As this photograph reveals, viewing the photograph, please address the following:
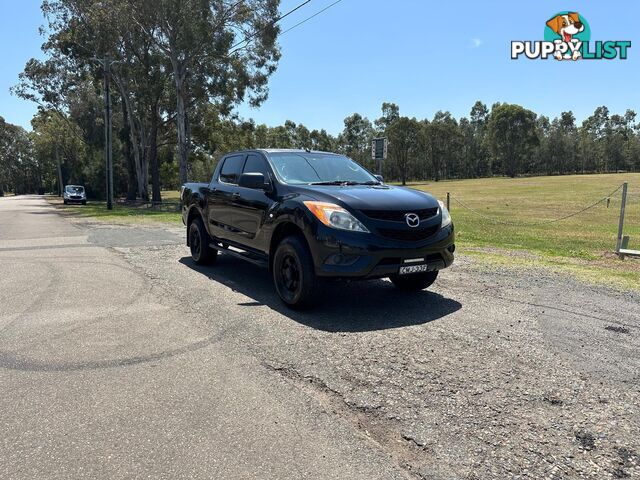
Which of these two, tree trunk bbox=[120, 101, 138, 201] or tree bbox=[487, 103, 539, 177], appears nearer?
tree trunk bbox=[120, 101, 138, 201]

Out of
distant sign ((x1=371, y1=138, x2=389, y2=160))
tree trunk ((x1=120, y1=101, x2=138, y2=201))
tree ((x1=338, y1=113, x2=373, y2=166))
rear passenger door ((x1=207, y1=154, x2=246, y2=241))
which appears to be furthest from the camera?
tree ((x1=338, y1=113, x2=373, y2=166))

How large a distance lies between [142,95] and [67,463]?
33409 millimetres

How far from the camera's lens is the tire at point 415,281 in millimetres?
6348

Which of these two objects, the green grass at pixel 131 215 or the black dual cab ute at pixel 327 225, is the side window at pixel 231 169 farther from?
the green grass at pixel 131 215

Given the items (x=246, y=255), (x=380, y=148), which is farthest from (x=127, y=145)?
(x=246, y=255)

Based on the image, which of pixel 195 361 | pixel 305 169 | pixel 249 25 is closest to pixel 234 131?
pixel 249 25

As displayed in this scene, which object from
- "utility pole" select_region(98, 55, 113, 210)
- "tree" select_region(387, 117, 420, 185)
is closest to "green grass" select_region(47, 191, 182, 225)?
"utility pole" select_region(98, 55, 113, 210)

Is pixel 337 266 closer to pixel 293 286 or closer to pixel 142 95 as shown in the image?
pixel 293 286

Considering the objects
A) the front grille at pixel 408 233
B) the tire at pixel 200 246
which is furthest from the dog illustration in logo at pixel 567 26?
the front grille at pixel 408 233

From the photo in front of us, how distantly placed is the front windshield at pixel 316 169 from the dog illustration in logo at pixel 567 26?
2078cm

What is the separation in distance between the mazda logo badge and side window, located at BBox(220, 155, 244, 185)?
3172mm

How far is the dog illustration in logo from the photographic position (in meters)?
22.7

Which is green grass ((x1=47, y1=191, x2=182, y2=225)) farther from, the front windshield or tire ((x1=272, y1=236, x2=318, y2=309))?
tire ((x1=272, y1=236, x2=318, y2=309))

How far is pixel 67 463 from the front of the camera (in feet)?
8.84
